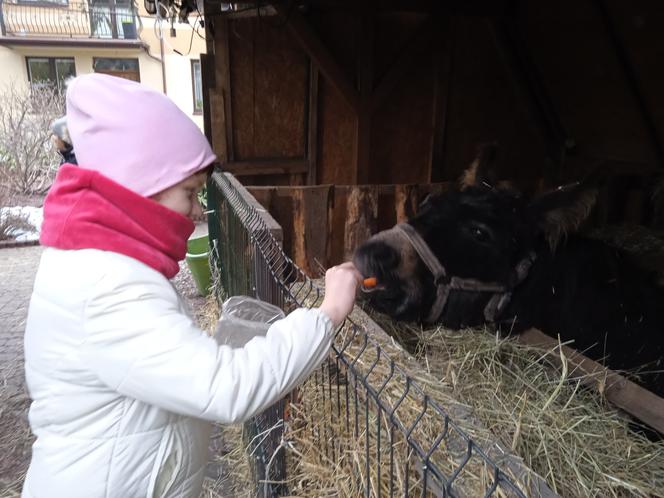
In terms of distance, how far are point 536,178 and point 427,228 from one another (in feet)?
12.1

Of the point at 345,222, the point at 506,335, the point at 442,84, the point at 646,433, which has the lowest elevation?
the point at 646,433

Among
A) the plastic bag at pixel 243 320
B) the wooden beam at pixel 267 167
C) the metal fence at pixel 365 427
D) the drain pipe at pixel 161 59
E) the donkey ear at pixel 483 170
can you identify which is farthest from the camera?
the drain pipe at pixel 161 59

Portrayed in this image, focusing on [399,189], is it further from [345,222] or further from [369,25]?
[369,25]

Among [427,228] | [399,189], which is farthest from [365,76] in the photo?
[427,228]

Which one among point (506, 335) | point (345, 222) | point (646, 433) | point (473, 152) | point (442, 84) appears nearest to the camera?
point (646, 433)

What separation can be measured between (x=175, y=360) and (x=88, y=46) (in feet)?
63.3

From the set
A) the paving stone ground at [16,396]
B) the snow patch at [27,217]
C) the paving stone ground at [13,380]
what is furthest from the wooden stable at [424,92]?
the snow patch at [27,217]

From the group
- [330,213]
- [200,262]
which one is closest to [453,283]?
[330,213]

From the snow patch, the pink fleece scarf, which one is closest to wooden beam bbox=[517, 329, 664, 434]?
the pink fleece scarf

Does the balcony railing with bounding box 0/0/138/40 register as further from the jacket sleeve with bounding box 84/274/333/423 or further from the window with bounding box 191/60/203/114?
the jacket sleeve with bounding box 84/274/333/423

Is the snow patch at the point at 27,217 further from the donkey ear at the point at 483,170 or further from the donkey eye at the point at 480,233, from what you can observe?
the donkey eye at the point at 480,233

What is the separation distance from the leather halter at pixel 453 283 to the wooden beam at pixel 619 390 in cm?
35

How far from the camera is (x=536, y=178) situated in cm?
580

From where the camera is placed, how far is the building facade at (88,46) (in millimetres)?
17094
